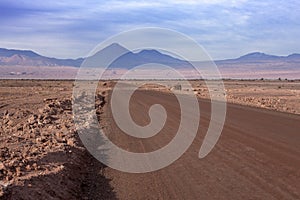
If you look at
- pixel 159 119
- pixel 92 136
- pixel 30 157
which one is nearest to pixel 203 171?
pixel 30 157

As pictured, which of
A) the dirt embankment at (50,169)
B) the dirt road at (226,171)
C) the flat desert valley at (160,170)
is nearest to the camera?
the dirt embankment at (50,169)

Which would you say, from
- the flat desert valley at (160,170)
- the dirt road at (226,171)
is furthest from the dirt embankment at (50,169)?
the dirt road at (226,171)

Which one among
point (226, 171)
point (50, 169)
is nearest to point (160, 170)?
point (226, 171)

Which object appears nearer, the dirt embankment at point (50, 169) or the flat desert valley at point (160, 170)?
the dirt embankment at point (50, 169)

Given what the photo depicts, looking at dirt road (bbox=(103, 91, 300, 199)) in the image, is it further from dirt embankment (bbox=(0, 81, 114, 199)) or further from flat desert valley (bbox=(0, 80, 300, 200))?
dirt embankment (bbox=(0, 81, 114, 199))

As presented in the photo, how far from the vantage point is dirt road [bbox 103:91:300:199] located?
910 centimetres

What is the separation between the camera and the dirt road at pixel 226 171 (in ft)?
29.9

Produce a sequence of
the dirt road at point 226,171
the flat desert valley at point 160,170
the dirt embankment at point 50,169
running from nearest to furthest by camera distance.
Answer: the dirt embankment at point 50,169 → the flat desert valley at point 160,170 → the dirt road at point 226,171

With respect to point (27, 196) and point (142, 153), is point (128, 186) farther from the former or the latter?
point (142, 153)

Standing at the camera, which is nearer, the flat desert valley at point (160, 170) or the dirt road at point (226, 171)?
the flat desert valley at point (160, 170)

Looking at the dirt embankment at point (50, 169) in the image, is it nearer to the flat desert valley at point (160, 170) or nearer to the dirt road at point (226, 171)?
the flat desert valley at point (160, 170)

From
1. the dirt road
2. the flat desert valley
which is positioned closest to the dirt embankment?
the flat desert valley

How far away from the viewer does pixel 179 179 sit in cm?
1029

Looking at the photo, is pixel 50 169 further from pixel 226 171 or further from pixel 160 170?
pixel 226 171
